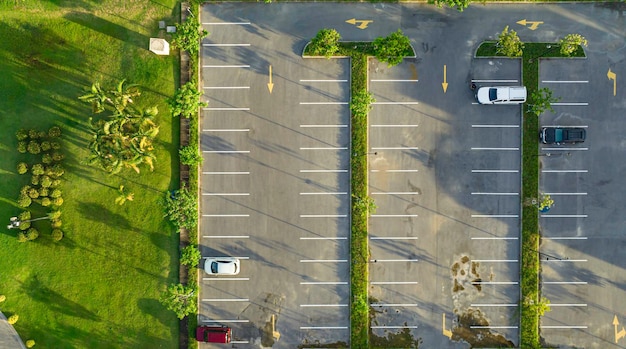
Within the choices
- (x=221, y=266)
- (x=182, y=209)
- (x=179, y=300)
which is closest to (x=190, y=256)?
(x=221, y=266)

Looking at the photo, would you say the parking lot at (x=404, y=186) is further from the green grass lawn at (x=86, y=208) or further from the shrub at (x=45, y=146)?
the shrub at (x=45, y=146)

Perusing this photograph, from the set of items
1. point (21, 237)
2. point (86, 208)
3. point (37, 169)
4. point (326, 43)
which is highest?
point (326, 43)

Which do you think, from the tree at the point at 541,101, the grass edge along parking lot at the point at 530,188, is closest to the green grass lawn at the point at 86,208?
the grass edge along parking lot at the point at 530,188

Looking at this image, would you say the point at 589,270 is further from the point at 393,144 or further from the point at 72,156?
the point at 72,156

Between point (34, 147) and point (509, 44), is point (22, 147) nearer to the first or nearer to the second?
point (34, 147)

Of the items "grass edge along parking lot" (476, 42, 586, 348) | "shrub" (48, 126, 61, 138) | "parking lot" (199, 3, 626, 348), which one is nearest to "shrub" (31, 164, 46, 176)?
"shrub" (48, 126, 61, 138)

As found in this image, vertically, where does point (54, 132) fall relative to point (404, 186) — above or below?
above
